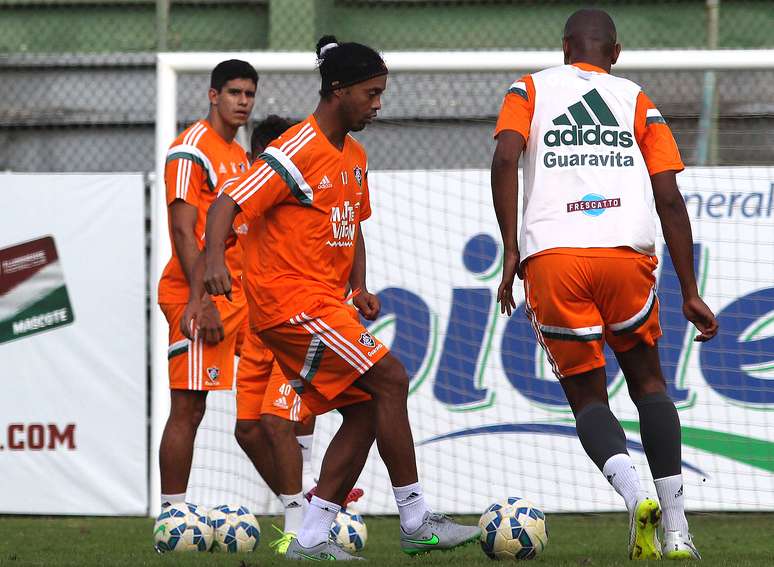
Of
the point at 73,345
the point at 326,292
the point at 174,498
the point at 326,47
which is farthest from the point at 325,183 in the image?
the point at 73,345

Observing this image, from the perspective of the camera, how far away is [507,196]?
4.82 m

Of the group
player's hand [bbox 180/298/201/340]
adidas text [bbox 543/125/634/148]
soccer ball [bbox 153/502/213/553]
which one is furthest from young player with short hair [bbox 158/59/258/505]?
adidas text [bbox 543/125/634/148]

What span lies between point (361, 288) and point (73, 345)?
3.27 meters

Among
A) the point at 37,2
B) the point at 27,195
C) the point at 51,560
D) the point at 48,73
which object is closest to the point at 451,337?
Answer: the point at 27,195

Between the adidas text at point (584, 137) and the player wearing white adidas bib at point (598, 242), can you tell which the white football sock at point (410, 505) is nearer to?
the player wearing white adidas bib at point (598, 242)

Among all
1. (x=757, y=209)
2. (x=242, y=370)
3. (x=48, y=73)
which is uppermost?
(x=48, y=73)

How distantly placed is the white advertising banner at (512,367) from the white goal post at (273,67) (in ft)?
1.04

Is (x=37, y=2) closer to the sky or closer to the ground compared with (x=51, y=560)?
closer to the sky

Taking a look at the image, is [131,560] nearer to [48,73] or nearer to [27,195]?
[27,195]

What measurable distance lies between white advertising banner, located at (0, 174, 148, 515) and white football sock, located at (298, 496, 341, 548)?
3.50 metres

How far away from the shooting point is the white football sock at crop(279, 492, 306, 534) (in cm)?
593

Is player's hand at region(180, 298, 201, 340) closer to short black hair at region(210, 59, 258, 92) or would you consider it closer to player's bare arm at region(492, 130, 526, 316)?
player's bare arm at region(492, 130, 526, 316)

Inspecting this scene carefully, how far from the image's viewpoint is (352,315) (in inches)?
197

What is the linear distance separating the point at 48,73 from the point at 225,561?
279 inches
